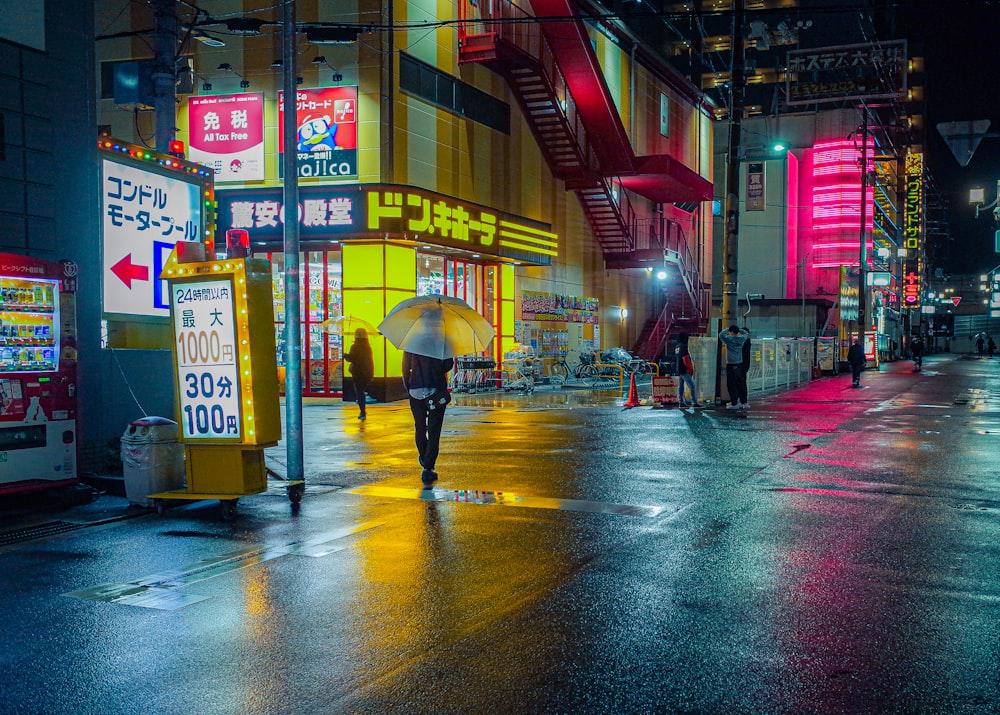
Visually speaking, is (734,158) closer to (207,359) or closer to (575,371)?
(575,371)

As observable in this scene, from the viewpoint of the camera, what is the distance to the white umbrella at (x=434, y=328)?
11.2m

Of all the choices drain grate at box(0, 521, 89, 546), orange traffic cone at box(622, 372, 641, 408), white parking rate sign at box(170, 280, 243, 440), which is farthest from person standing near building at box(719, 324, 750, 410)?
drain grate at box(0, 521, 89, 546)

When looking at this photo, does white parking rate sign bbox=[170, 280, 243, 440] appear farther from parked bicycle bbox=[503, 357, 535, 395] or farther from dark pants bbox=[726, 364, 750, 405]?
parked bicycle bbox=[503, 357, 535, 395]

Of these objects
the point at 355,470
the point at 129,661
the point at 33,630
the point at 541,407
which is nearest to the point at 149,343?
the point at 355,470

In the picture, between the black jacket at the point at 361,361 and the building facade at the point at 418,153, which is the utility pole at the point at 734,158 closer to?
the building facade at the point at 418,153

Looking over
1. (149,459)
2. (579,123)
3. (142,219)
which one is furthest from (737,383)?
(579,123)

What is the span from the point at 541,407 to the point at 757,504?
1333cm

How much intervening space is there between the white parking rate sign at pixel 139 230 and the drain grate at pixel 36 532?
311 cm

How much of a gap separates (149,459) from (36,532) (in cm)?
140

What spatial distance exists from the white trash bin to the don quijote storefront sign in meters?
12.8

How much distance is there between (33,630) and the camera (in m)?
5.90

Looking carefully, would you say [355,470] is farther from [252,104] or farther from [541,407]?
[252,104]

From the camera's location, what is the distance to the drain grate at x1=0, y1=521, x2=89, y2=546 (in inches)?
339

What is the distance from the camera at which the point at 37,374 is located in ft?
31.3
